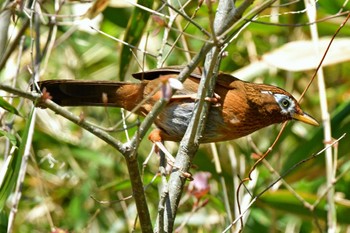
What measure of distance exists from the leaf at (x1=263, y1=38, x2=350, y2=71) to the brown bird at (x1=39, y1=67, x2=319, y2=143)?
84cm

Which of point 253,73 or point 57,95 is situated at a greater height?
point 253,73

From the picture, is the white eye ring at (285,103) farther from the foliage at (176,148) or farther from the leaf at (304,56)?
the leaf at (304,56)

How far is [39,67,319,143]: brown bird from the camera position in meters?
4.05

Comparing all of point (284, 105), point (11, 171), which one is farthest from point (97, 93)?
point (284, 105)

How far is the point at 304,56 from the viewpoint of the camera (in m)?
5.32

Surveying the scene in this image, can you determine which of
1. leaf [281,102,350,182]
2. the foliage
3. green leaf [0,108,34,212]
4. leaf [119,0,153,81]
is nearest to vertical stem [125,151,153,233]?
green leaf [0,108,34,212]

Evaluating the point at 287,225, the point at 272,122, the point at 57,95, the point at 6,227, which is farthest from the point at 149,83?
the point at 287,225

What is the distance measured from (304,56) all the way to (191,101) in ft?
4.96

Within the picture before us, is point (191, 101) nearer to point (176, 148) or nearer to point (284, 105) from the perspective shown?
point (284, 105)

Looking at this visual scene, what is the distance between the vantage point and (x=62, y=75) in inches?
246

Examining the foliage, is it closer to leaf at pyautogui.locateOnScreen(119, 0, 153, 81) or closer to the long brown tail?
leaf at pyautogui.locateOnScreen(119, 0, 153, 81)

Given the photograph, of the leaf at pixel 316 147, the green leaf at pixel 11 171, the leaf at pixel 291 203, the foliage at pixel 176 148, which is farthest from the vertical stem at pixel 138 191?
the leaf at pixel 316 147

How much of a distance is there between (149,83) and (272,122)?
0.79 meters

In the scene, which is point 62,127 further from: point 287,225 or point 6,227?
point 6,227
